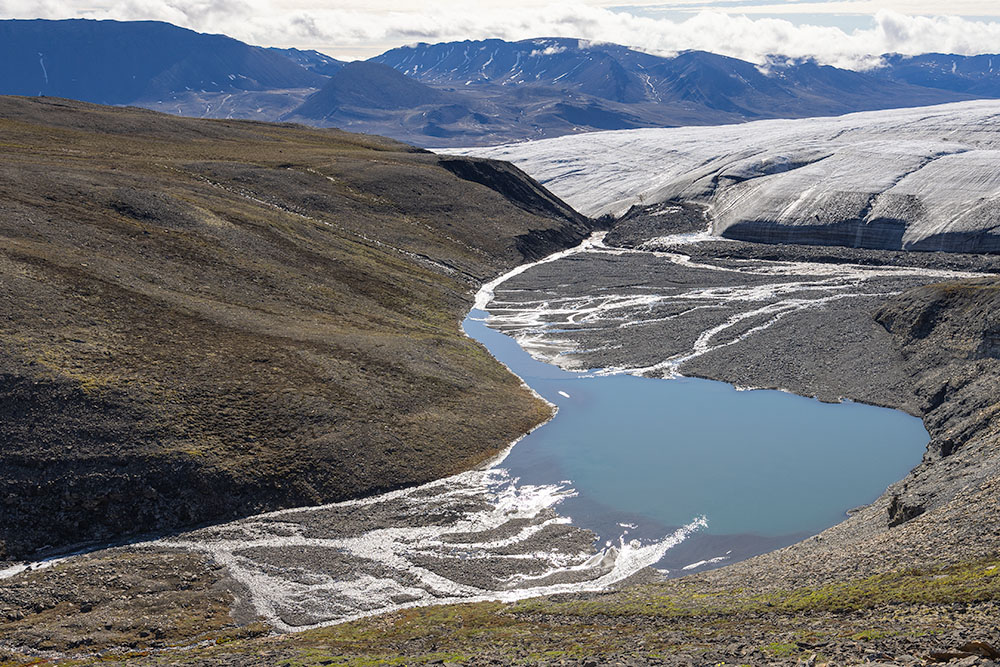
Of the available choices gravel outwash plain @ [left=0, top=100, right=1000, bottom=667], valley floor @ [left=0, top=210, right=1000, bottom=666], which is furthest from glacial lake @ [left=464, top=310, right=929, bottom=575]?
gravel outwash plain @ [left=0, top=100, right=1000, bottom=667]

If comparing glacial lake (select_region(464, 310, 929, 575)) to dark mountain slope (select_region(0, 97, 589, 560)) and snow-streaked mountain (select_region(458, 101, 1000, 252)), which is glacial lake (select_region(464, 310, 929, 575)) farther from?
snow-streaked mountain (select_region(458, 101, 1000, 252))

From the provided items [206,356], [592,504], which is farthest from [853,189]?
[206,356]

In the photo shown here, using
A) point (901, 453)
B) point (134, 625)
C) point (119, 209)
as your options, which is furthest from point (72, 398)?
point (901, 453)

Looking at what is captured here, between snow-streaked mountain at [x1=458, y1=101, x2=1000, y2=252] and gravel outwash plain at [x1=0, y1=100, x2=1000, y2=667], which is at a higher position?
snow-streaked mountain at [x1=458, y1=101, x2=1000, y2=252]

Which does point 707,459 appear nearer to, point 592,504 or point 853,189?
point 592,504

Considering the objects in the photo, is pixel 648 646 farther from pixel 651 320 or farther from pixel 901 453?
pixel 651 320

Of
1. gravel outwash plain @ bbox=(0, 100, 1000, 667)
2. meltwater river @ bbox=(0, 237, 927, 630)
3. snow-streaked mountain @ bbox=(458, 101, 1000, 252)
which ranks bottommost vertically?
meltwater river @ bbox=(0, 237, 927, 630)

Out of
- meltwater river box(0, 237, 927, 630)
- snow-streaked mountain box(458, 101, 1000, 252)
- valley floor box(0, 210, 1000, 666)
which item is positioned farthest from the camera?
snow-streaked mountain box(458, 101, 1000, 252)

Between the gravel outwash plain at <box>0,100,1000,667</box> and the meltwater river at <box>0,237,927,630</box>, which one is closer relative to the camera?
the gravel outwash plain at <box>0,100,1000,667</box>
